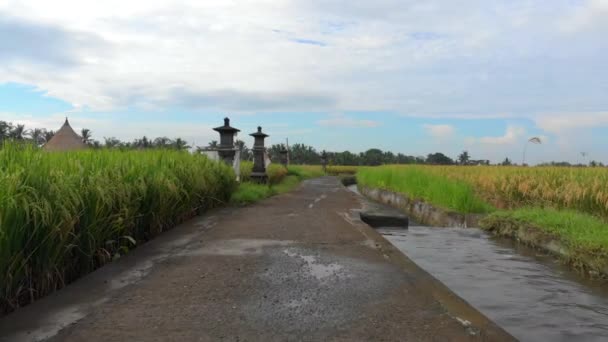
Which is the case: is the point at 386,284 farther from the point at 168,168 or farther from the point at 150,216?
the point at 168,168

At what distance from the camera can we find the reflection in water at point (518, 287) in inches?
159

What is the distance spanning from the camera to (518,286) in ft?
17.6

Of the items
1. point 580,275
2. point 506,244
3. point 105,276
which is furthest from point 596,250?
point 105,276

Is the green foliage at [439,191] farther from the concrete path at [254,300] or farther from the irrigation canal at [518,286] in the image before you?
the concrete path at [254,300]

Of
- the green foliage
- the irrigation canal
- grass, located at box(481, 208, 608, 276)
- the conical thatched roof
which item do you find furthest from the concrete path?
the conical thatched roof

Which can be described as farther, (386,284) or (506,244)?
(506,244)

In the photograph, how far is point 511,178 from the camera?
1114 cm

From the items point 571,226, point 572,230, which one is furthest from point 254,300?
point 571,226

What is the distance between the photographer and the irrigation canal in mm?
4051

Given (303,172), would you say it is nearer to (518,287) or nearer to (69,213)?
(518,287)

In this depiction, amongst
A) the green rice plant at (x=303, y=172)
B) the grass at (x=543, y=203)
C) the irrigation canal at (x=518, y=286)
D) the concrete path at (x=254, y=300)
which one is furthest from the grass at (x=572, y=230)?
the green rice plant at (x=303, y=172)

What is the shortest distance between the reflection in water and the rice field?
13.2ft

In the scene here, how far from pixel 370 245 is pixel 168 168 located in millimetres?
4082

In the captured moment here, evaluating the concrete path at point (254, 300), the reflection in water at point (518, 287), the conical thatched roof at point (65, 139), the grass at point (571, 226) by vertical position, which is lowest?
the reflection in water at point (518, 287)
